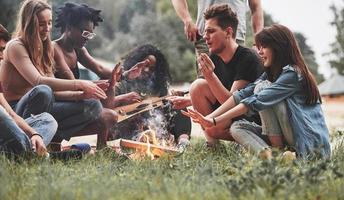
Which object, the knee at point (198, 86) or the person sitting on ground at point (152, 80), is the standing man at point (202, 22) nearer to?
the knee at point (198, 86)

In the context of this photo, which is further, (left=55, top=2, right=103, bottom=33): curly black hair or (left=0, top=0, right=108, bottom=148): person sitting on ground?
(left=55, top=2, right=103, bottom=33): curly black hair

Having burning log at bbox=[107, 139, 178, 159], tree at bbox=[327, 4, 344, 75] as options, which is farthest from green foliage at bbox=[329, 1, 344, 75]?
burning log at bbox=[107, 139, 178, 159]

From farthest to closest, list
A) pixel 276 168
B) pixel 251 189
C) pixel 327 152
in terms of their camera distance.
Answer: pixel 327 152 < pixel 276 168 < pixel 251 189

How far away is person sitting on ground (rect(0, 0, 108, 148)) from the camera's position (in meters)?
3.99

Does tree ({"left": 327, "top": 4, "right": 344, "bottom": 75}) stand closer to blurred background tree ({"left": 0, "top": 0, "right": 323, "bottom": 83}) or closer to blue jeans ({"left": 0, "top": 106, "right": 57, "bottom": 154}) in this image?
blurred background tree ({"left": 0, "top": 0, "right": 323, "bottom": 83})

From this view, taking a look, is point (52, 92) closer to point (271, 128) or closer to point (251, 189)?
point (271, 128)

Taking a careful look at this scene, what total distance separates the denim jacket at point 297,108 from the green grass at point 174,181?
272 mm

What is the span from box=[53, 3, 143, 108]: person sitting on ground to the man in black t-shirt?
96 cm

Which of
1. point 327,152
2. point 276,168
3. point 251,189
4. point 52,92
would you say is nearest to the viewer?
point 251,189

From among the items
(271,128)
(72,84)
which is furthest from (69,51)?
(271,128)

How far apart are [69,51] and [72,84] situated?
58cm

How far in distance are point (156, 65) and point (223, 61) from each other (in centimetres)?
118

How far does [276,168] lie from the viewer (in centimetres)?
272

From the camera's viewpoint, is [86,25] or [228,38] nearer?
[228,38]
